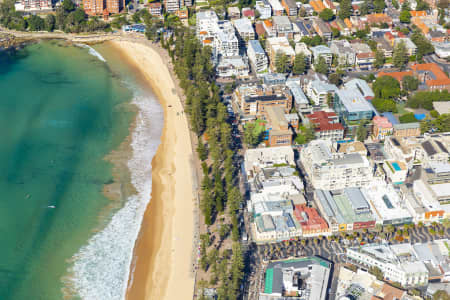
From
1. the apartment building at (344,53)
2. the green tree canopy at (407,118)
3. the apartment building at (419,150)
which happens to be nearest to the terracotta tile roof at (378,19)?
the apartment building at (344,53)

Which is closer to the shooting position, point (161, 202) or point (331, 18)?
point (161, 202)

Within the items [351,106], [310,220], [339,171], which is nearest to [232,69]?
[351,106]

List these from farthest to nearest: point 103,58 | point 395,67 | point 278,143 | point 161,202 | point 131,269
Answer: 1. point 103,58
2. point 395,67
3. point 278,143
4. point 161,202
5. point 131,269

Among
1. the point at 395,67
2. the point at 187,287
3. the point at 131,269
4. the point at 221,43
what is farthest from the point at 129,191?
the point at 395,67

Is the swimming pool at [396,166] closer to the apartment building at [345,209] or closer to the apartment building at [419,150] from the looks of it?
the apartment building at [419,150]

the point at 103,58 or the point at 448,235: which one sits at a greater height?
the point at 103,58

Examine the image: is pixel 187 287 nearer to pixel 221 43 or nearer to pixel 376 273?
A: pixel 376 273

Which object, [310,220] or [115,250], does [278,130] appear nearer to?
[310,220]
